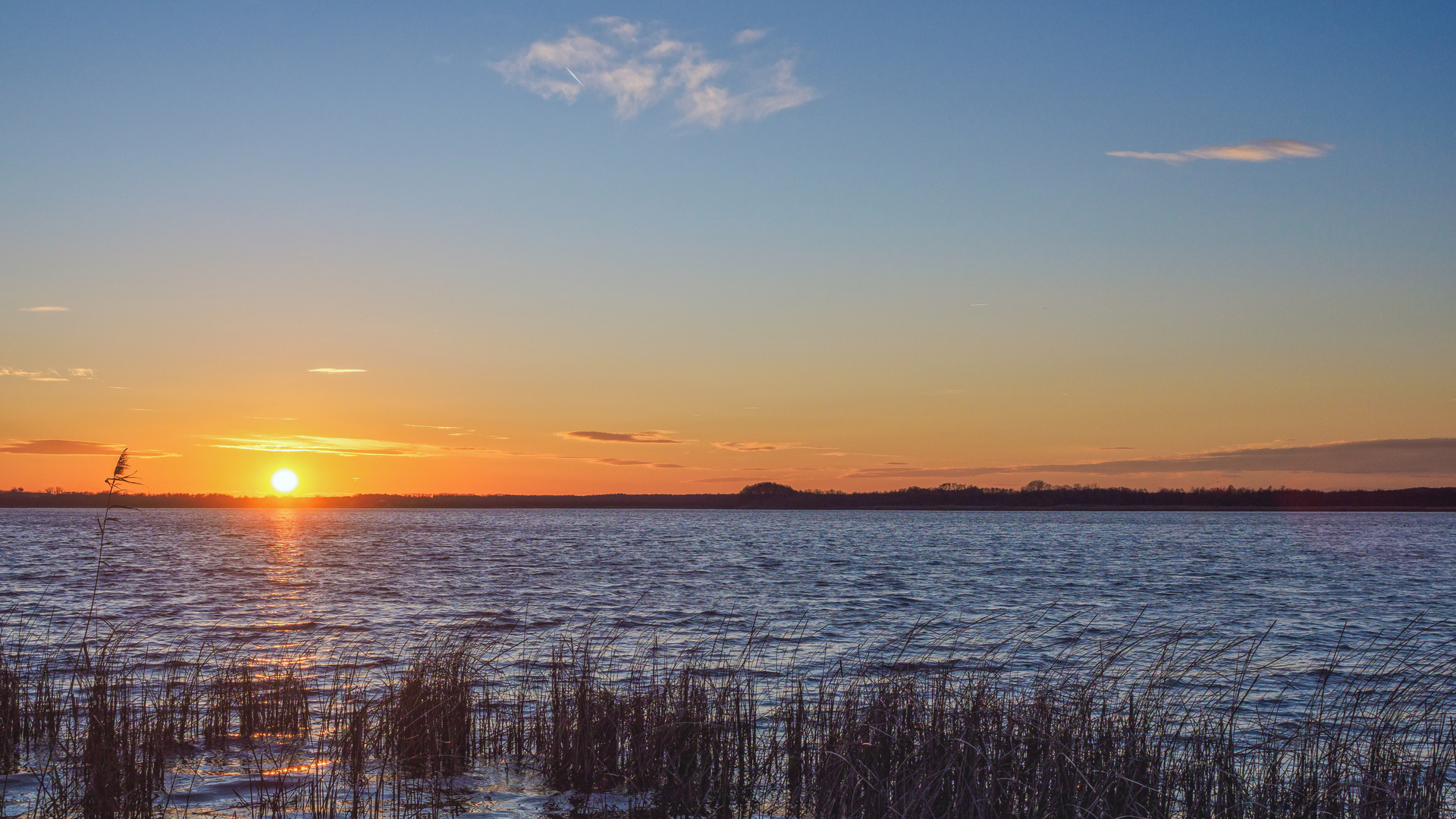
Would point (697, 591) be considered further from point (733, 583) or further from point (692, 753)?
point (692, 753)

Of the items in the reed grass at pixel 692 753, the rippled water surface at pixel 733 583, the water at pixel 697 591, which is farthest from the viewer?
the rippled water surface at pixel 733 583

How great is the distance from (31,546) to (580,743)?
268 ft

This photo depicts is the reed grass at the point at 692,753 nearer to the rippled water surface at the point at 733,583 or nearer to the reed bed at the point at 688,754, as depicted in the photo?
the reed bed at the point at 688,754

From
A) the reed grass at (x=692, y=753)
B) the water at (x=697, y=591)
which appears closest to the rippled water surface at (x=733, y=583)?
the water at (x=697, y=591)

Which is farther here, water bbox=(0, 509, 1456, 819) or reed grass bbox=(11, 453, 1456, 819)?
water bbox=(0, 509, 1456, 819)

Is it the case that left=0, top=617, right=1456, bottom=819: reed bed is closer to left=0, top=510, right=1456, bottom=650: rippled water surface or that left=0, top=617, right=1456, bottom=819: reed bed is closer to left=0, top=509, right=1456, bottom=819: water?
left=0, top=509, right=1456, bottom=819: water

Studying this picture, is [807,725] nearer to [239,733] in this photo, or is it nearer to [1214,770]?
[1214,770]

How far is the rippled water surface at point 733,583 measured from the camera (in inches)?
1158

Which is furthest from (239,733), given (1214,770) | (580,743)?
(1214,770)

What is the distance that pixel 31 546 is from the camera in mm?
74438

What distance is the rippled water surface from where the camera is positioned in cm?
2941

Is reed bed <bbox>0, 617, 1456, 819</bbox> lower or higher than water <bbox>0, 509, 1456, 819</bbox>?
higher

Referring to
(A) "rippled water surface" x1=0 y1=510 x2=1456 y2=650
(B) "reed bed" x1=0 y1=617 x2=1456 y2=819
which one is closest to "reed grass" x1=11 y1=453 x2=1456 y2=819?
(B) "reed bed" x1=0 y1=617 x2=1456 y2=819

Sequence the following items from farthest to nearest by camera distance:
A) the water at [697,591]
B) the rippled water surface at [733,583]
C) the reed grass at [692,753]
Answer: the rippled water surface at [733,583], the water at [697,591], the reed grass at [692,753]
